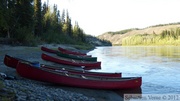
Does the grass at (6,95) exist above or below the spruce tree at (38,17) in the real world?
below

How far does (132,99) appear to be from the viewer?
16344 millimetres

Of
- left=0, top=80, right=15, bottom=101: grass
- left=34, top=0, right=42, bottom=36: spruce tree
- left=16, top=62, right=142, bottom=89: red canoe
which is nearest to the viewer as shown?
left=0, top=80, right=15, bottom=101: grass

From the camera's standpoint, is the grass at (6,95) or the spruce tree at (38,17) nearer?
the grass at (6,95)

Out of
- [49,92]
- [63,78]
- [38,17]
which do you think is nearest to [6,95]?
[49,92]

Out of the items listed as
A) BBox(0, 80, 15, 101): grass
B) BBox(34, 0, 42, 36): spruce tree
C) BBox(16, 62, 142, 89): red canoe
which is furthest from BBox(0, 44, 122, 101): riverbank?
BBox(34, 0, 42, 36): spruce tree

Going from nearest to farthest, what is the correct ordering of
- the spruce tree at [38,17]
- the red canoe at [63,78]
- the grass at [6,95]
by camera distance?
the grass at [6,95] → the red canoe at [63,78] → the spruce tree at [38,17]

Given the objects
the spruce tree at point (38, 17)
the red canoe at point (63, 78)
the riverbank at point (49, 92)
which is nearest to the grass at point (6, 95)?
the riverbank at point (49, 92)

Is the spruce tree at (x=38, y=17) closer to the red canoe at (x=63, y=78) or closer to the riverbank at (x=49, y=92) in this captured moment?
the riverbank at (x=49, y=92)

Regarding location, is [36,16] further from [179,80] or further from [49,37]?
[179,80]

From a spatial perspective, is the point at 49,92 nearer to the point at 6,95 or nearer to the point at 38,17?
the point at 6,95

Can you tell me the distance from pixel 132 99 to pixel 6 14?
33.5 metres

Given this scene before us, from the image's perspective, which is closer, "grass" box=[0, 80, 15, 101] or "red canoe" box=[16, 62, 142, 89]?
"grass" box=[0, 80, 15, 101]

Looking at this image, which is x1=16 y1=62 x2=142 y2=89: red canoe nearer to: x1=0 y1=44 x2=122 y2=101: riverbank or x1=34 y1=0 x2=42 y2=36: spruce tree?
x1=0 y1=44 x2=122 y2=101: riverbank

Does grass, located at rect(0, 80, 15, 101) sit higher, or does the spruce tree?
the spruce tree
